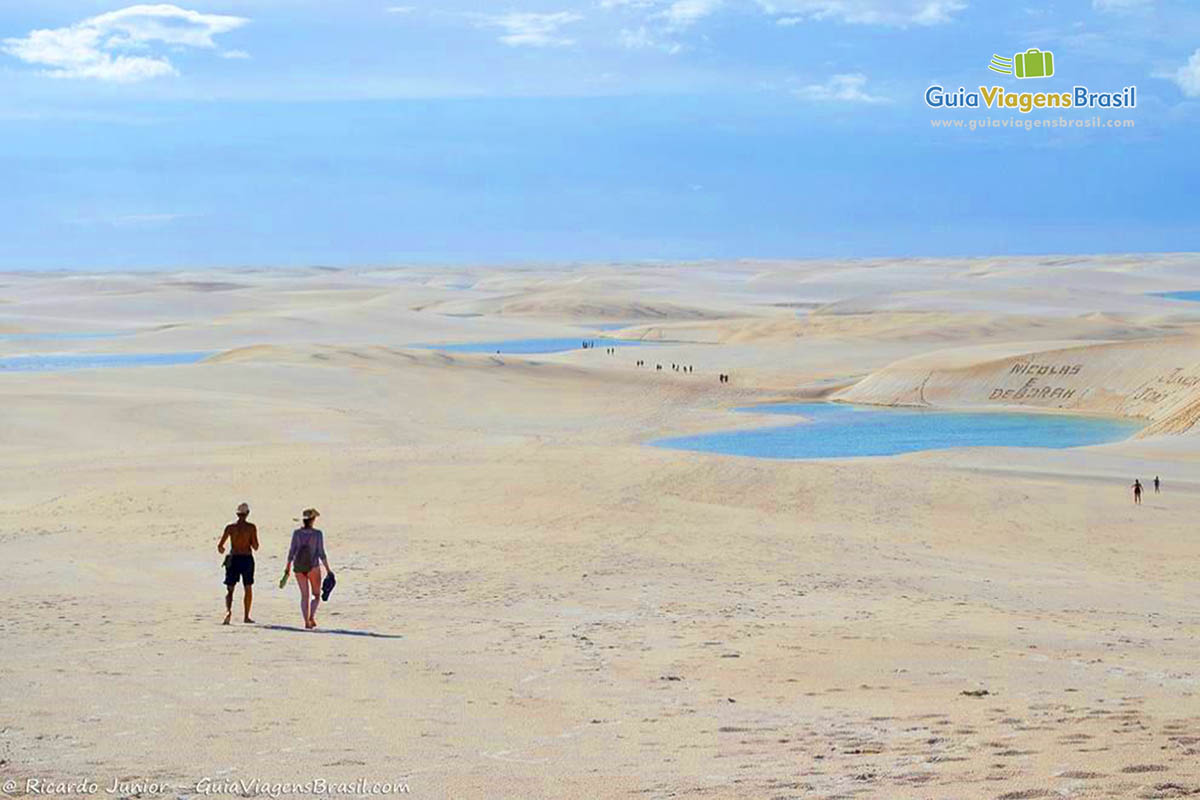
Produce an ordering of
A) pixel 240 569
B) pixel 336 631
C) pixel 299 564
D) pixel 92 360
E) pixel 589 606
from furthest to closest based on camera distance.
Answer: pixel 92 360 → pixel 589 606 → pixel 240 569 → pixel 299 564 → pixel 336 631

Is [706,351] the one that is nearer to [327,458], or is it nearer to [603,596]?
[327,458]

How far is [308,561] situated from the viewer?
12844mm

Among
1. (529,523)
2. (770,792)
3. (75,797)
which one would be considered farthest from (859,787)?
(529,523)

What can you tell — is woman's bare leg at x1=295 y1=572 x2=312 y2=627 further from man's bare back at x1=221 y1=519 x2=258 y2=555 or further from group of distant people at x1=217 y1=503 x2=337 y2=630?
man's bare back at x1=221 y1=519 x2=258 y2=555

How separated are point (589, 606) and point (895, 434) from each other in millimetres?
27708

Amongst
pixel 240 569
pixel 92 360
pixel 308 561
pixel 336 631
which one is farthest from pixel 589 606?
pixel 92 360

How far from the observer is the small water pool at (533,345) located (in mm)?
76812

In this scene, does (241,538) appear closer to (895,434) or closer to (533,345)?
(895,434)

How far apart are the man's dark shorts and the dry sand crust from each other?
18.3 inches

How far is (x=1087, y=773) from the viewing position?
665 cm

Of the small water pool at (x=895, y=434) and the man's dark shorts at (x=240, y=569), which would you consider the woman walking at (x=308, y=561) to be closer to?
the man's dark shorts at (x=240, y=569)

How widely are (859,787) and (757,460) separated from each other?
865 inches

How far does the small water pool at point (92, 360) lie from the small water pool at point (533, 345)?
12925 millimetres

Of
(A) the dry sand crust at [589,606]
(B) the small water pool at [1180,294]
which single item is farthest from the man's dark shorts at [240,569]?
(B) the small water pool at [1180,294]
